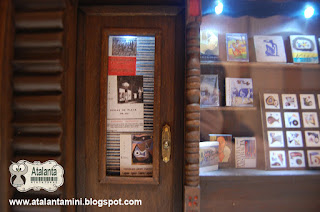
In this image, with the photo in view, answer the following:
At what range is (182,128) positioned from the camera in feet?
4.33

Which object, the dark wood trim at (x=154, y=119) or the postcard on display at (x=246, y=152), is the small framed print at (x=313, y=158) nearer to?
the postcard on display at (x=246, y=152)

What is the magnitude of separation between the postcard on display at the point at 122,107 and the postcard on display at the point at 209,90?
0.53 meters

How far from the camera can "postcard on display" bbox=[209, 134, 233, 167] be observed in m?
1.57

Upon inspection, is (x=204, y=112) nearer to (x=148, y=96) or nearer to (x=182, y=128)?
(x=182, y=128)

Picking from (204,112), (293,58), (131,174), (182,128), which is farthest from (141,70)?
(293,58)

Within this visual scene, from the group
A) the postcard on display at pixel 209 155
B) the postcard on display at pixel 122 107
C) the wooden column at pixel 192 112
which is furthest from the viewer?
the postcard on display at pixel 209 155

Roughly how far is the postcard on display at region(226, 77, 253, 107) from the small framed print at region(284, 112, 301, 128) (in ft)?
1.04

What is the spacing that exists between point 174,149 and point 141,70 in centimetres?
59

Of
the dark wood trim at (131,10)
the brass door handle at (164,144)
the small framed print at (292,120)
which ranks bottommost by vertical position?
the brass door handle at (164,144)

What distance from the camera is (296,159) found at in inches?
61.8

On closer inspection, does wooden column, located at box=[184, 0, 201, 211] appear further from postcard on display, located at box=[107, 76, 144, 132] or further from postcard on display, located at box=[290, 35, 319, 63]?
postcard on display, located at box=[290, 35, 319, 63]

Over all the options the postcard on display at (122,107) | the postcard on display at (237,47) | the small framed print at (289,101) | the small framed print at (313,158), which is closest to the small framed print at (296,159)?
the small framed print at (313,158)

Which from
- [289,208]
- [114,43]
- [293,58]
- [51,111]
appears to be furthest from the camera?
[293,58]

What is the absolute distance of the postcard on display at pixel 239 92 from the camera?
1.57 m
